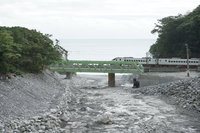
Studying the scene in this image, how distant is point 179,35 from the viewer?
63.0 metres

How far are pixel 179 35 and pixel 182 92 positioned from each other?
36.8 meters

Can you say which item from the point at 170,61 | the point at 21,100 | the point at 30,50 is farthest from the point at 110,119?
the point at 170,61

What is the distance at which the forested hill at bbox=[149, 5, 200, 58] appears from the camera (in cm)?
5916

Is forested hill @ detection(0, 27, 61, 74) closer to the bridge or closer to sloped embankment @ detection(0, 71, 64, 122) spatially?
sloped embankment @ detection(0, 71, 64, 122)

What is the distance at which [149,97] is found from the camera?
32188 mm

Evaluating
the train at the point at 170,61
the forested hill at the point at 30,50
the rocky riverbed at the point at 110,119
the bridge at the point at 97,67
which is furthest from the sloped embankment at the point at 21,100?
the train at the point at 170,61

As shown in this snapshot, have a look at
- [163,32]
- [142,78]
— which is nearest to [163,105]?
[142,78]

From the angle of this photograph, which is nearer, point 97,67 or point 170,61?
point 97,67

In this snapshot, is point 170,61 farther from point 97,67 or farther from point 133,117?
point 133,117

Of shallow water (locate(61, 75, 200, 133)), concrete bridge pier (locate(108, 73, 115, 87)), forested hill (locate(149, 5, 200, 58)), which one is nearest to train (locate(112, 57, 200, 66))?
forested hill (locate(149, 5, 200, 58))

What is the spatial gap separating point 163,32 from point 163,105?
43519 mm

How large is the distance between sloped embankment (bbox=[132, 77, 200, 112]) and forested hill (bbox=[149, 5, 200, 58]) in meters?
29.8

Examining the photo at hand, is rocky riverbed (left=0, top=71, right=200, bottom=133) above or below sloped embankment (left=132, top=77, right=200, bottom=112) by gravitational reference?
below

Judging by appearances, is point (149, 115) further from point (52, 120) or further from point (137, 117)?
point (52, 120)
